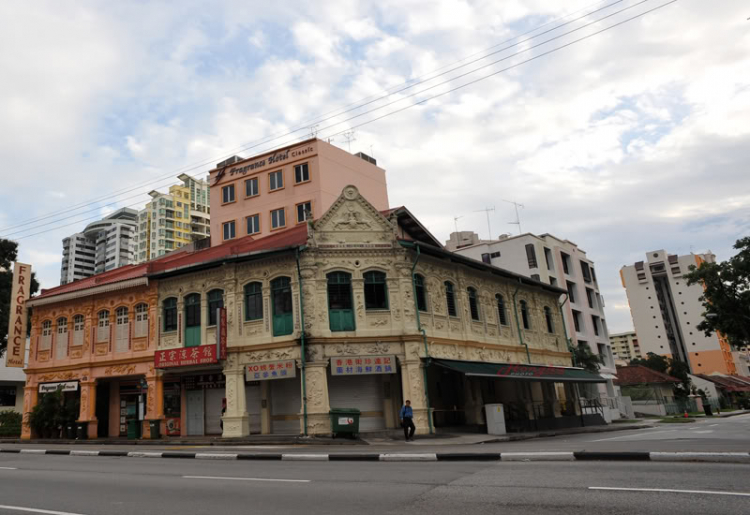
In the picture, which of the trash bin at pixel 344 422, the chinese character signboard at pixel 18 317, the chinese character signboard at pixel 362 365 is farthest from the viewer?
the chinese character signboard at pixel 18 317

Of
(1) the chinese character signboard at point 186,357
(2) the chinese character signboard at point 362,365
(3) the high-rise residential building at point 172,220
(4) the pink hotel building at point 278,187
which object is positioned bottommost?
(2) the chinese character signboard at point 362,365

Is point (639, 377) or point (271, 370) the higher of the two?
point (271, 370)

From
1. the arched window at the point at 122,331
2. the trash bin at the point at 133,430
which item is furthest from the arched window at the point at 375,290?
the arched window at the point at 122,331

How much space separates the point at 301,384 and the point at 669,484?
17.0 metres

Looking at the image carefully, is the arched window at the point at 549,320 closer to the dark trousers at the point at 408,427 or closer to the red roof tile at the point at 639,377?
the dark trousers at the point at 408,427

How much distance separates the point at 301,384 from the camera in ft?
75.5

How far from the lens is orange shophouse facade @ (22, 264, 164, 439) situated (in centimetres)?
2692

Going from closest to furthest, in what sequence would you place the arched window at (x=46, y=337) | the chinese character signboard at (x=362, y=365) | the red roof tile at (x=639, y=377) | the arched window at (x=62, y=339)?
the chinese character signboard at (x=362, y=365)
the arched window at (x=62, y=339)
the arched window at (x=46, y=337)
the red roof tile at (x=639, y=377)

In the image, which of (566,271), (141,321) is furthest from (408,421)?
(566,271)

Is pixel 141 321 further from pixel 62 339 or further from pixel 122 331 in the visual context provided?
pixel 62 339

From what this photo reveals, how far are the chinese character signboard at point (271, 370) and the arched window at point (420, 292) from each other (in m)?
6.12

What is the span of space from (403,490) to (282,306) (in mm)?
16457

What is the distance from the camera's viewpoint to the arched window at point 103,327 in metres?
28.4

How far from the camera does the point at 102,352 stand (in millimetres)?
28312
